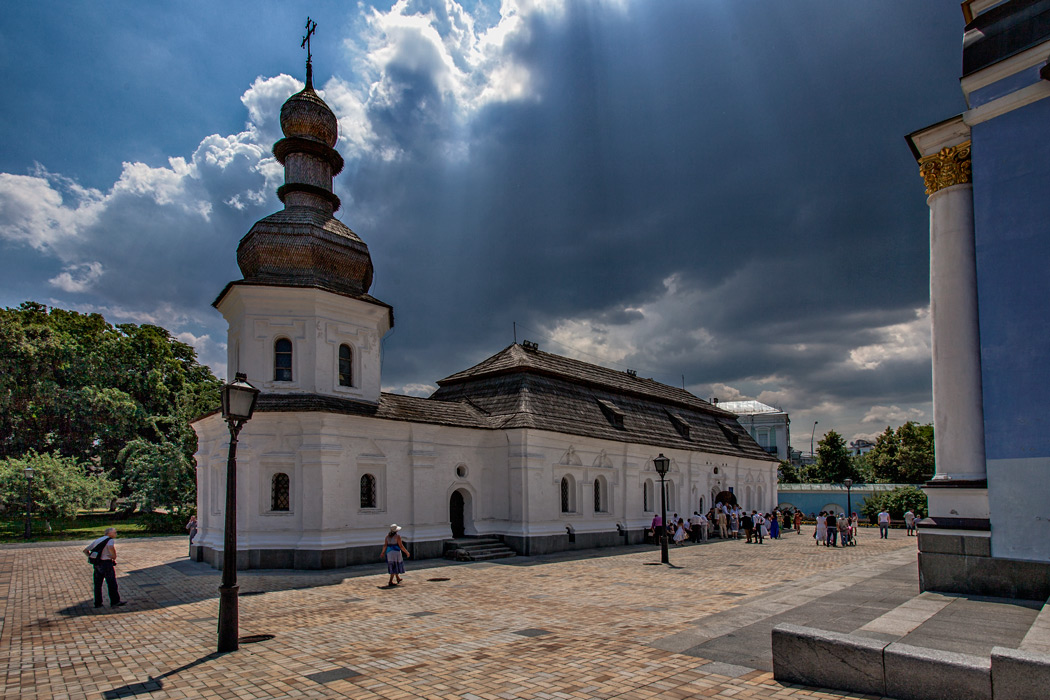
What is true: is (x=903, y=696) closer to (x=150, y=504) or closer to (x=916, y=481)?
(x=150, y=504)

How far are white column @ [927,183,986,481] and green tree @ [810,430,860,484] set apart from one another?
196 ft

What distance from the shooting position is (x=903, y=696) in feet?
18.9

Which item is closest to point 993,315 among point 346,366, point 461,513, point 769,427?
point 346,366

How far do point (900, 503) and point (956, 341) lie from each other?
36.4m

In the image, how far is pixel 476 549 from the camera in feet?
71.2

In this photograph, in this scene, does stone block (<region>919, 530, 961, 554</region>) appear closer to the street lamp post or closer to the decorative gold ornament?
the decorative gold ornament

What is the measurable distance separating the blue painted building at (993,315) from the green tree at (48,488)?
3946 centimetres

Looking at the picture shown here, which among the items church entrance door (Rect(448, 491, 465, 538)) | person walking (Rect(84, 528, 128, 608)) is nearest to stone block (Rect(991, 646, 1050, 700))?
person walking (Rect(84, 528, 128, 608))

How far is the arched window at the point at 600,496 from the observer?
27891 millimetres

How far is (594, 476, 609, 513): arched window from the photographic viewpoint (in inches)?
1098

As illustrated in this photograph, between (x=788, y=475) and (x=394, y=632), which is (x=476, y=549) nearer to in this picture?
(x=394, y=632)

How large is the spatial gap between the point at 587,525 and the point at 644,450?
558 cm

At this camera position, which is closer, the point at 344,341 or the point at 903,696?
the point at 903,696

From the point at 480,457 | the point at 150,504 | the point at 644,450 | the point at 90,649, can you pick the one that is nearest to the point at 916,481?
the point at 644,450
